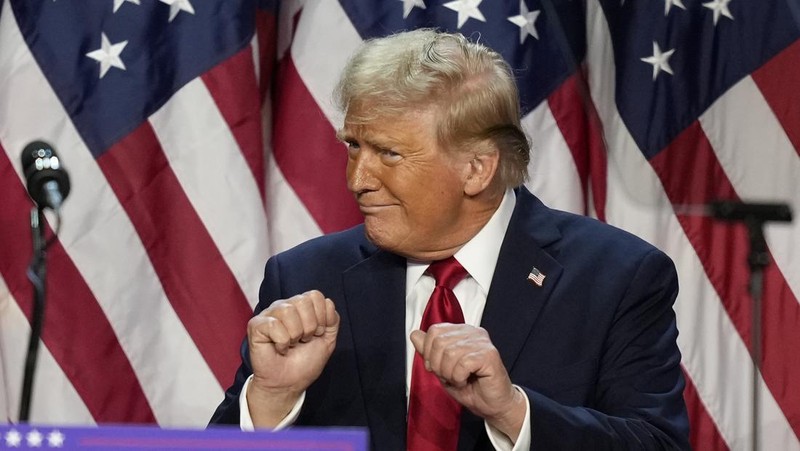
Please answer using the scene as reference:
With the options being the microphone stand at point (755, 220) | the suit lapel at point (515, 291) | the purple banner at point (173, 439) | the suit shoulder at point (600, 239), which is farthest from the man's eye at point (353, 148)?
the purple banner at point (173, 439)

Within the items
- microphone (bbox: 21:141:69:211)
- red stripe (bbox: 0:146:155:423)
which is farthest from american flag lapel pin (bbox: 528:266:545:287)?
red stripe (bbox: 0:146:155:423)

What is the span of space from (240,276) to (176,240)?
0.21 metres

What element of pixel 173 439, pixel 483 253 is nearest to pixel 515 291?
pixel 483 253

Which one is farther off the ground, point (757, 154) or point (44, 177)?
point (44, 177)

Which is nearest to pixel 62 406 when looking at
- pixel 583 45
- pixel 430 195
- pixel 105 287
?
pixel 105 287

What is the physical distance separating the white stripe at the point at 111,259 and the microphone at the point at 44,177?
1.50 meters

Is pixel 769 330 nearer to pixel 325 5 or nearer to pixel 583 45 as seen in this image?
pixel 583 45

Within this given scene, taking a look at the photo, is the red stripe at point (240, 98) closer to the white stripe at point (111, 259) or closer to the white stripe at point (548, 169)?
the white stripe at point (111, 259)

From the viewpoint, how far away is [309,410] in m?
2.41

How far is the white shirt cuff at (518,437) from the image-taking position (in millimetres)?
2041

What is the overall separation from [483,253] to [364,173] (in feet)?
1.00

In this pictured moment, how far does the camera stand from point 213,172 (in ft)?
11.5

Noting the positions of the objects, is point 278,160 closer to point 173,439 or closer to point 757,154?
point 757,154

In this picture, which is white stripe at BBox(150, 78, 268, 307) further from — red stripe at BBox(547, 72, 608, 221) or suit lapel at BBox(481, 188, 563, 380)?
suit lapel at BBox(481, 188, 563, 380)
